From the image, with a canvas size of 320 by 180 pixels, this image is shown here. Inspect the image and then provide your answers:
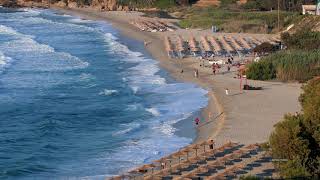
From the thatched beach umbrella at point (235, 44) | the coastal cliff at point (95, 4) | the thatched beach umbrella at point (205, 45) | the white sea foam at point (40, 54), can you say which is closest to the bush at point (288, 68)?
the thatched beach umbrella at point (235, 44)

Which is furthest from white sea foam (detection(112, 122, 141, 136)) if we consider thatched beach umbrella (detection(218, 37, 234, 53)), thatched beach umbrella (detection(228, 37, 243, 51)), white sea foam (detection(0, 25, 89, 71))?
thatched beach umbrella (detection(228, 37, 243, 51))

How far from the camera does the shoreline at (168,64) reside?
1377 inches

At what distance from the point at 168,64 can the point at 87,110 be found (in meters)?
17.2

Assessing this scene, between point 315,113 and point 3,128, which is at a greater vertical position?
point 315,113

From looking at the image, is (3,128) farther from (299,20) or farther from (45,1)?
(45,1)

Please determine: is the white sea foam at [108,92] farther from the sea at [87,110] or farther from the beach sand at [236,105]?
the beach sand at [236,105]

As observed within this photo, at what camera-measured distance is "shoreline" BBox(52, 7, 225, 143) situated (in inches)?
1377

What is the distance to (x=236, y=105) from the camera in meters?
39.7

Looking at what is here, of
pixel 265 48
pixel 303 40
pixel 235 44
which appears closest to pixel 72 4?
pixel 235 44

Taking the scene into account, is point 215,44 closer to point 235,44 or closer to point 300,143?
point 235,44

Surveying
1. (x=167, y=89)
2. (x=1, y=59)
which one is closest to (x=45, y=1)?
(x=1, y=59)

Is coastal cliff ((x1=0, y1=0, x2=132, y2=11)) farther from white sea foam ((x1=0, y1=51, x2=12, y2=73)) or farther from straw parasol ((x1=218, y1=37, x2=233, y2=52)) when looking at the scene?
white sea foam ((x1=0, y1=51, x2=12, y2=73))

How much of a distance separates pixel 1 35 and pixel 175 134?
168 feet

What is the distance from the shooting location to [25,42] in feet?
240
